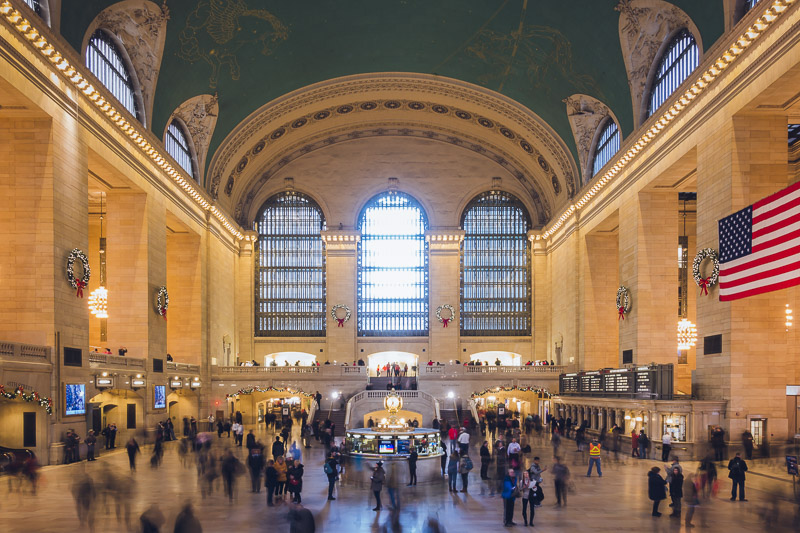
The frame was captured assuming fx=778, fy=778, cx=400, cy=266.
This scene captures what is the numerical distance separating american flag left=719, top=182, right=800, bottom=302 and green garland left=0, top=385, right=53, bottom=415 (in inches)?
696

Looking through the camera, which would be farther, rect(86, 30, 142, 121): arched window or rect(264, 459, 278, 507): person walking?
rect(86, 30, 142, 121): arched window

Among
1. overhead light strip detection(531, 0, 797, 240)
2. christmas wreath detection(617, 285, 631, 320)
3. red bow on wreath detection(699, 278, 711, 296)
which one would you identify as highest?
overhead light strip detection(531, 0, 797, 240)

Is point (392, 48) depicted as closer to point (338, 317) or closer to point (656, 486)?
point (338, 317)

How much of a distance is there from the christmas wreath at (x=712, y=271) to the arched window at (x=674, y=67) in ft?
19.4

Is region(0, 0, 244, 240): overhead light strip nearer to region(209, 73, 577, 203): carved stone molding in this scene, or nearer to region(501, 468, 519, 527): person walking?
region(209, 73, 577, 203): carved stone molding

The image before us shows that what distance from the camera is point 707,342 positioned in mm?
22359

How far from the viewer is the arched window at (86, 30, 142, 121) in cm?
2464

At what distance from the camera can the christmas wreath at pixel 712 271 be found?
21.7 meters

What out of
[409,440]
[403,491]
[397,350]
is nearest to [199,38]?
[409,440]

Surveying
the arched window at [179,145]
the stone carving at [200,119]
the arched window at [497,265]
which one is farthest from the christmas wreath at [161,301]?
the arched window at [497,265]

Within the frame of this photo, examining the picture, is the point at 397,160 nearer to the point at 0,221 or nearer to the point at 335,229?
the point at 335,229

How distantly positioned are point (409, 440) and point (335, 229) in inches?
974

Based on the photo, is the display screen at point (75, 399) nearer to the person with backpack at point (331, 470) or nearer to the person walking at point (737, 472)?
the person with backpack at point (331, 470)

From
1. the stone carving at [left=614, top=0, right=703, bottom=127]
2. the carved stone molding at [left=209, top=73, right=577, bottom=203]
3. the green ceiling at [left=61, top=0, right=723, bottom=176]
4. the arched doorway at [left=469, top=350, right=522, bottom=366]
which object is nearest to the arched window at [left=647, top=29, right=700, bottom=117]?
the stone carving at [left=614, top=0, right=703, bottom=127]
